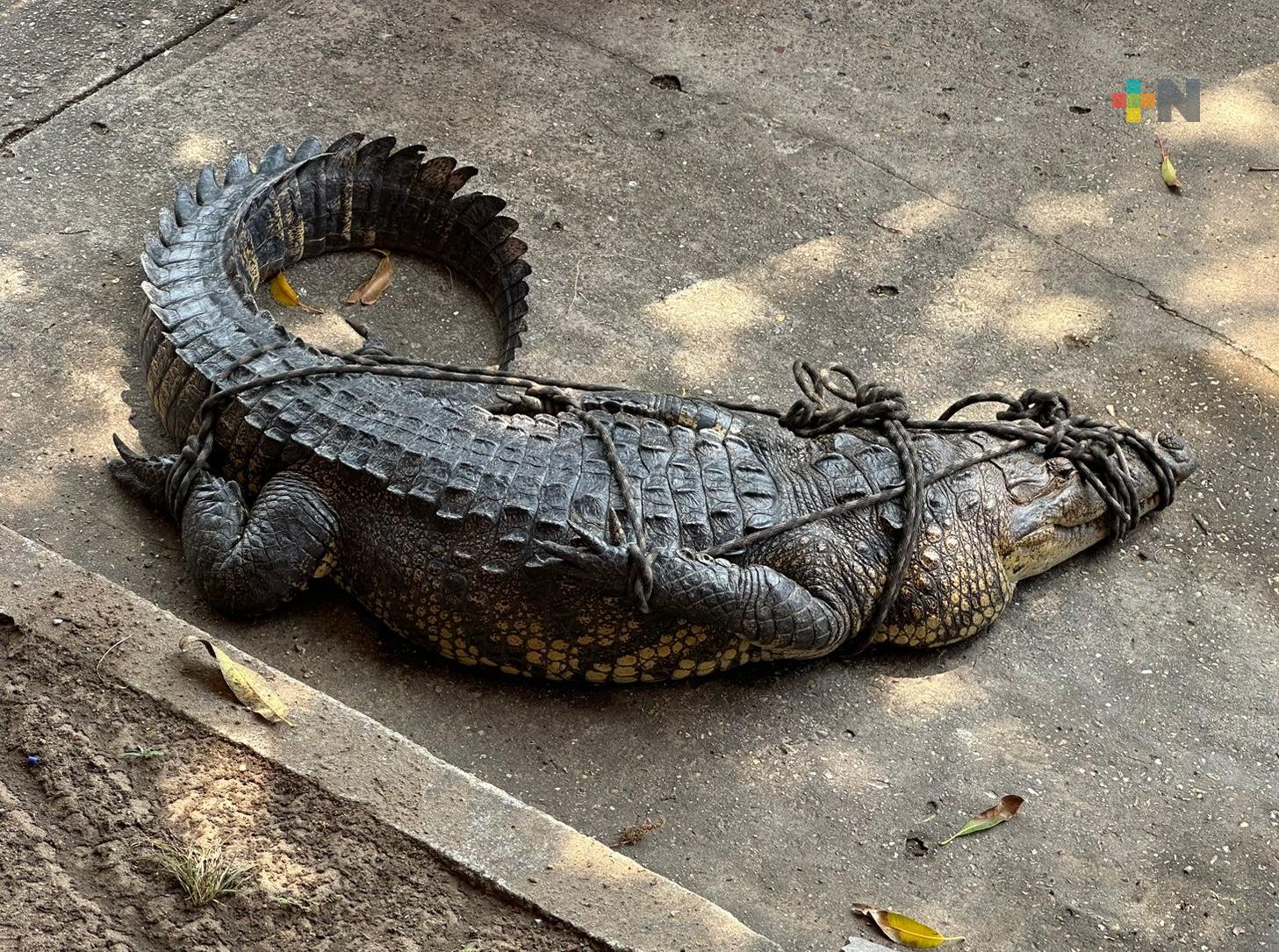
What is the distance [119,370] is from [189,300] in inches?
18.8

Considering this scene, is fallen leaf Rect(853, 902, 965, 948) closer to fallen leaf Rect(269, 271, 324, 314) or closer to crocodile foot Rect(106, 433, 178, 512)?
crocodile foot Rect(106, 433, 178, 512)

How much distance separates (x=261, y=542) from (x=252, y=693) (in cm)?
54

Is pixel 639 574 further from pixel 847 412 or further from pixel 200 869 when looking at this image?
pixel 200 869

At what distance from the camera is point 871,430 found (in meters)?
3.93

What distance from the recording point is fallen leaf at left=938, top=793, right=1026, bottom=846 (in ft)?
11.1

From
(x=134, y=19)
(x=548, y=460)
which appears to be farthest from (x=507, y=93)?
(x=548, y=460)

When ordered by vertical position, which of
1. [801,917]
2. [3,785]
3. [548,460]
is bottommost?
[801,917]

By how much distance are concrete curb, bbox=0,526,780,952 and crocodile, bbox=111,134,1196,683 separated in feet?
1.22

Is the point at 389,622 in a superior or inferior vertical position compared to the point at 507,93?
inferior

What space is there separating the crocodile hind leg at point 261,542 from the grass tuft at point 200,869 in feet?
2.68

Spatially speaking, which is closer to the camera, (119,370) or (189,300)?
(189,300)

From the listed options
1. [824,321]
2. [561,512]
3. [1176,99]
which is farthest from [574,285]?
[1176,99]

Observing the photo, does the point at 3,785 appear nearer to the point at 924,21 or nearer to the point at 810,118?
the point at 810,118

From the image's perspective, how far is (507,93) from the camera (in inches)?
223
